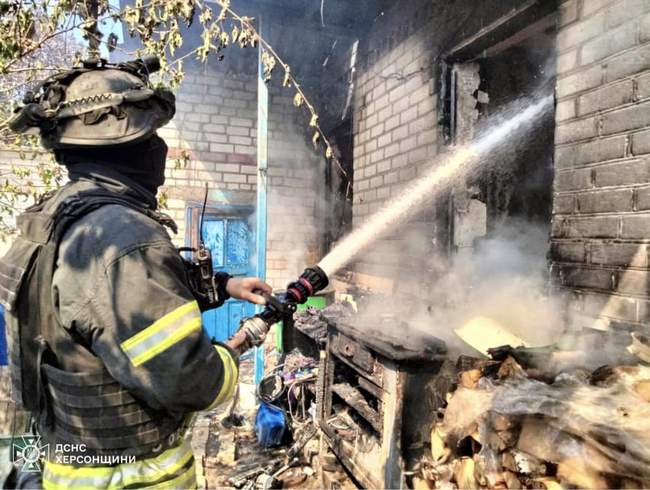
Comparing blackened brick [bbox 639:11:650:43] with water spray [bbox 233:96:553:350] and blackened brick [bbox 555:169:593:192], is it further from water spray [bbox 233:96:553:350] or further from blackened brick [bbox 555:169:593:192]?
water spray [bbox 233:96:553:350]

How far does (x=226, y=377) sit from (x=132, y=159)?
1.03 meters

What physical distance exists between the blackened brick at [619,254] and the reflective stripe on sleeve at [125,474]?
2343 mm

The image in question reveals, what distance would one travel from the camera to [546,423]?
171 cm

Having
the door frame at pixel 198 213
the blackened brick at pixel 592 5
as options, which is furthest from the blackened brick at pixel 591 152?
the door frame at pixel 198 213

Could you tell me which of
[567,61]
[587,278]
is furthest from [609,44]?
[587,278]

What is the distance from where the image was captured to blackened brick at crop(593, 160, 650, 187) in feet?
7.13

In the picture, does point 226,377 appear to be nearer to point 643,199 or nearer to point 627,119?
point 643,199

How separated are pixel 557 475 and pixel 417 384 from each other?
3.89 feet

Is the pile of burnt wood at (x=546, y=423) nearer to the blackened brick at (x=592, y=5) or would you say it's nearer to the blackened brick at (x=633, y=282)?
the blackened brick at (x=633, y=282)

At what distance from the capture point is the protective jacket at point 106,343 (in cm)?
147

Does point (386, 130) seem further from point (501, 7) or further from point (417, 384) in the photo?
point (417, 384)

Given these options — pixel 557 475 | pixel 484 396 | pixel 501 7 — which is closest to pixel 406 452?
pixel 484 396

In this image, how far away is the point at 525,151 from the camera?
387 cm

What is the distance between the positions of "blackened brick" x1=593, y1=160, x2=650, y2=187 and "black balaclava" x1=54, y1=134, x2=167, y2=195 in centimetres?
231
